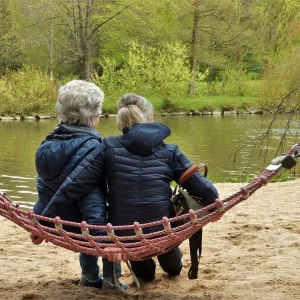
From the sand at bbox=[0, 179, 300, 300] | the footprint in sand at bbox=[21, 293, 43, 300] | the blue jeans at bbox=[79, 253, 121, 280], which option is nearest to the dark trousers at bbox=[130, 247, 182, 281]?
the sand at bbox=[0, 179, 300, 300]

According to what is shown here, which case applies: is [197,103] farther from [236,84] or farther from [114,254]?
[114,254]

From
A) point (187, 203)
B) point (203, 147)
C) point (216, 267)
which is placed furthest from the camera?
point (203, 147)

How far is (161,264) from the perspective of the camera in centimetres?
309

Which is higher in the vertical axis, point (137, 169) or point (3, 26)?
point (3, 26)

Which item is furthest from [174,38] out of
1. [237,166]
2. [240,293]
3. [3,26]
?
[240,293]

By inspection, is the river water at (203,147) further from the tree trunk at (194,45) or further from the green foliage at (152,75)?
the tree trunk at (194,45)

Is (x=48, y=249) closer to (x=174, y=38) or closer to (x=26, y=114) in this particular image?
(x=26, y=114)

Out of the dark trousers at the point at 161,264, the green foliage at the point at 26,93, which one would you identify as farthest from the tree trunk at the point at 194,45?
the dark trousers at the point at 161,264

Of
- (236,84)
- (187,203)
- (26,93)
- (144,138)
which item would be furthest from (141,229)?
(236,84)

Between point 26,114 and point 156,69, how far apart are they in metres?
6.78

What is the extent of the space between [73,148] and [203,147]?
10.5 meters

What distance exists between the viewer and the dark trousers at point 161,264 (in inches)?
119

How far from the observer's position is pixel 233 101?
2581 cm

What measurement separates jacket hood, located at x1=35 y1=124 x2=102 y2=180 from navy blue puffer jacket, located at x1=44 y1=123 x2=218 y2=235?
105mm
